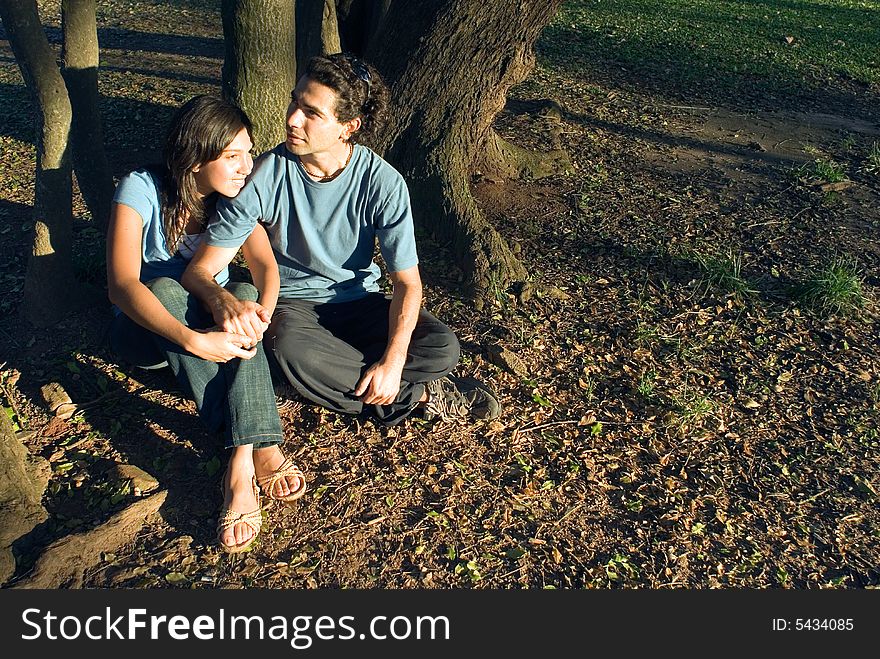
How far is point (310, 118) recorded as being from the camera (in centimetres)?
345

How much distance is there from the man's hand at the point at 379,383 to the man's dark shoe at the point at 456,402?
0.33m

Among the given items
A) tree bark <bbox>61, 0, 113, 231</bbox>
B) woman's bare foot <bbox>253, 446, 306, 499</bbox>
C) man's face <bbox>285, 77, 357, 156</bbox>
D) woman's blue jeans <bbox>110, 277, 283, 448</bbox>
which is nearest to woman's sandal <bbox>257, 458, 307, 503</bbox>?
woman's bare foot <bbox>253, 446, 306, 499</bbox>

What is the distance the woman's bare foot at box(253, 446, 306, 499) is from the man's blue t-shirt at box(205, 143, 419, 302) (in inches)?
31.0

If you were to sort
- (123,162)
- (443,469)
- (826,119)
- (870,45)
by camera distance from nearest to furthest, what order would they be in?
(443,469)
(123,162)
(826,119)
(870,45)

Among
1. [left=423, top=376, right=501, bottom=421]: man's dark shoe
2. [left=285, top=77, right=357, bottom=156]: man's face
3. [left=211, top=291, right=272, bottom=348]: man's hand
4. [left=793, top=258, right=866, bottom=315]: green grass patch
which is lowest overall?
[left=423, top=376, right=501, bottom=421]: man's dark shoe

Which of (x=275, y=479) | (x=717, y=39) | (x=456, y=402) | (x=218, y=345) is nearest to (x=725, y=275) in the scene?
(x=456, y=402)

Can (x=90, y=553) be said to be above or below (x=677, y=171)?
below

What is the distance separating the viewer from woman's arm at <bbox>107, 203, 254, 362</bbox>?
129 inches

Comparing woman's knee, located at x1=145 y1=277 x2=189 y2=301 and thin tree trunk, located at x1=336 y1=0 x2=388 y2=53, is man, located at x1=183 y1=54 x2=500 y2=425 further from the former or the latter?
thin tree trunk, located at x1=336 y1=0 x2=388 y2=53

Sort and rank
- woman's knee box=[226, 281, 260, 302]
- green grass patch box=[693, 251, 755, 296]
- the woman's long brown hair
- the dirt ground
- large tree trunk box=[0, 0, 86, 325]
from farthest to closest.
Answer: green grass patch box=[693, 251, 755, 296], large tree trunk box=[0, 0, 86, 325], woman's knee box=[226, 281, 260, 302], the woman's long brown hair, the dirt ground

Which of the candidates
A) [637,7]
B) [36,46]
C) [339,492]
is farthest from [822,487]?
[637,7]

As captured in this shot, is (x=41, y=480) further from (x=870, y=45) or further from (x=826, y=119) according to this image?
(x=870, y=45)

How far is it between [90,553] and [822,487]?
309 centimetres

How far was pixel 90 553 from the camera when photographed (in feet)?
10.1
